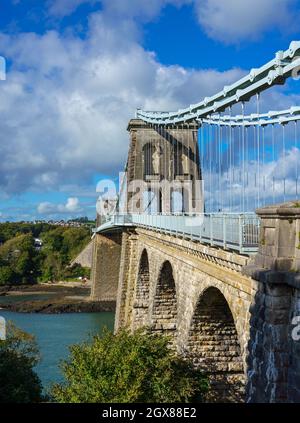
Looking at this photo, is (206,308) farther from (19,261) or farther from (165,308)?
(19,261)

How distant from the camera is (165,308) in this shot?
1841 centimetres

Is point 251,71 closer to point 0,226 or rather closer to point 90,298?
point 90,298

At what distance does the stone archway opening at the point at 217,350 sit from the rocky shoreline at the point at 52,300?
21455 mm

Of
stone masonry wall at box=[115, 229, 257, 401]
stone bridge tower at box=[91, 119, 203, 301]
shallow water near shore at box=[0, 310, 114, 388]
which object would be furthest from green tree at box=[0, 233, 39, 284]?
stone masonry wall at box=[115, 229, 257, 401]

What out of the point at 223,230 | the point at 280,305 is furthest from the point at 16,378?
the point at 280,305

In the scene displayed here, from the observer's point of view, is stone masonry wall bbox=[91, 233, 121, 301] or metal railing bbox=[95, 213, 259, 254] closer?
metal railing bbox=[95, 213, 259, 254]

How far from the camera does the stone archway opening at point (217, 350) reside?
11.8 m

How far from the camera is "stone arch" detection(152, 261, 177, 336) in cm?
1778

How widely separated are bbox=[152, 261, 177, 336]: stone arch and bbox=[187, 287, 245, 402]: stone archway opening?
5139 millimetres

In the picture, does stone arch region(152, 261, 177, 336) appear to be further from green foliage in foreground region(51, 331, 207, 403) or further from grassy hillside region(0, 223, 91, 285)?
grassy hillside region(0, 223, 91, 285)

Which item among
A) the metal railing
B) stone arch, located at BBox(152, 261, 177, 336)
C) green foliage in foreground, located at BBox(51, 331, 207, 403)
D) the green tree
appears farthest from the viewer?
the green tree

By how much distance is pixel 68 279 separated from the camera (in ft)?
171
